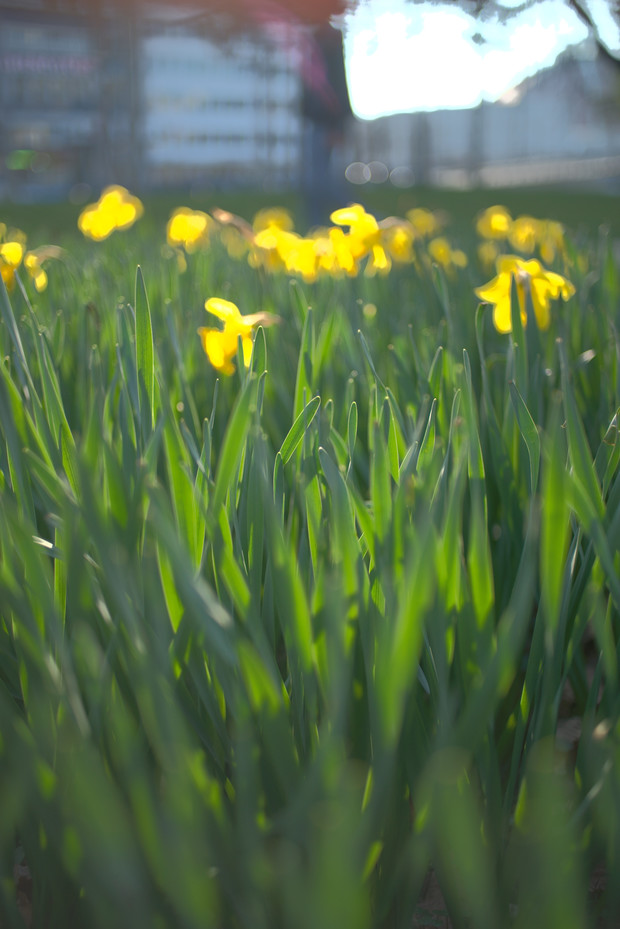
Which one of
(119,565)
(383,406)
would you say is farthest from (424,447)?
(119,565)

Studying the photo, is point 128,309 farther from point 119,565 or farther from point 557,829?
point 557,829

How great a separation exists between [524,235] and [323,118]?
243 centimetres

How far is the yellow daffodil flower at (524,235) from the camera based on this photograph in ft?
7.65

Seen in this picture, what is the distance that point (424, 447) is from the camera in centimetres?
63

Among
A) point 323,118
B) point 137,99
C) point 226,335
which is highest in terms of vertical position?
point 137,99

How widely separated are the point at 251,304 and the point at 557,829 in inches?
46.7

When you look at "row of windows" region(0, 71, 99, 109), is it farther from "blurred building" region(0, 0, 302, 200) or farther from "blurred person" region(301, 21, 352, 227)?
"blurred person" region(301, 21, 352, 227)

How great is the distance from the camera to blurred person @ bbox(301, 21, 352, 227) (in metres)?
4.21

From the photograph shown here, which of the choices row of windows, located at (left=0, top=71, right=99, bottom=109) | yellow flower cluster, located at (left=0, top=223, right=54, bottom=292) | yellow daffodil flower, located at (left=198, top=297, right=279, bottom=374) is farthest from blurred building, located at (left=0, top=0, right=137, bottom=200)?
yellow daffodil flower, located at (left=198, top=297, right=279, bottom=374)

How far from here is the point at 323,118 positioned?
437cm

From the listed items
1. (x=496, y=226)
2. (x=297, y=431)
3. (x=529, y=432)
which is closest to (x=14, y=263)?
(x=297, y=431)

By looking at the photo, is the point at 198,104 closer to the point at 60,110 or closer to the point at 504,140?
the point at 60,110

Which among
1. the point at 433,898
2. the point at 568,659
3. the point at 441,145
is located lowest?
the point at 433,898

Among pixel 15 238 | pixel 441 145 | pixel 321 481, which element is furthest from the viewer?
pixel 441 145
